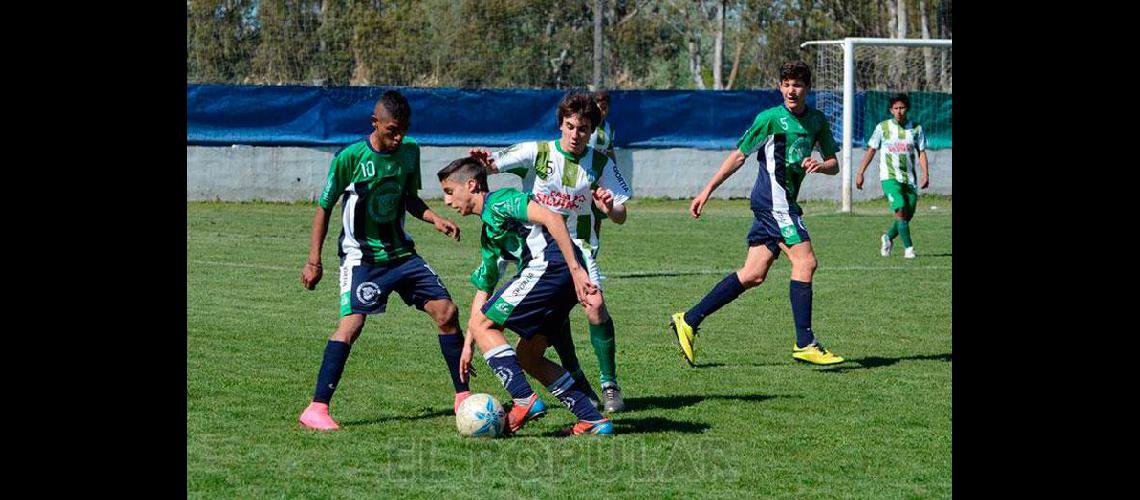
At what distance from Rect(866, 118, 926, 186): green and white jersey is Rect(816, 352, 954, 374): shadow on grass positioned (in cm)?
812

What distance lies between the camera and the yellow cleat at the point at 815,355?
9969mm

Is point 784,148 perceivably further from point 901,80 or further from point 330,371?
point 901,80

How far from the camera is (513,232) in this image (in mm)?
7664

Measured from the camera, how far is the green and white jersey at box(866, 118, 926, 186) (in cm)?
1842

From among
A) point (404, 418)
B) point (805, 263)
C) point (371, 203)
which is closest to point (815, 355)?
point (805, 263)

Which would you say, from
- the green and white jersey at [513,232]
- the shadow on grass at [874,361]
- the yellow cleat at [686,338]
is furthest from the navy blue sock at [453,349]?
the shadow on grass at [874,361]

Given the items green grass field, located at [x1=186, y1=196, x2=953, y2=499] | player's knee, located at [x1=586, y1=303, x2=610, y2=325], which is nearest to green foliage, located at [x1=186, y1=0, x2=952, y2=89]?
green grass field, located at [x1=186, y1=196, x2=953, y2=499]

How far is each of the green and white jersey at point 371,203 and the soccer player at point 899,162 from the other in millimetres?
10669

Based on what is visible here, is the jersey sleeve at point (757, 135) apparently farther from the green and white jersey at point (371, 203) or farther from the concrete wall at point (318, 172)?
the concrete wall at point (318, 172)
